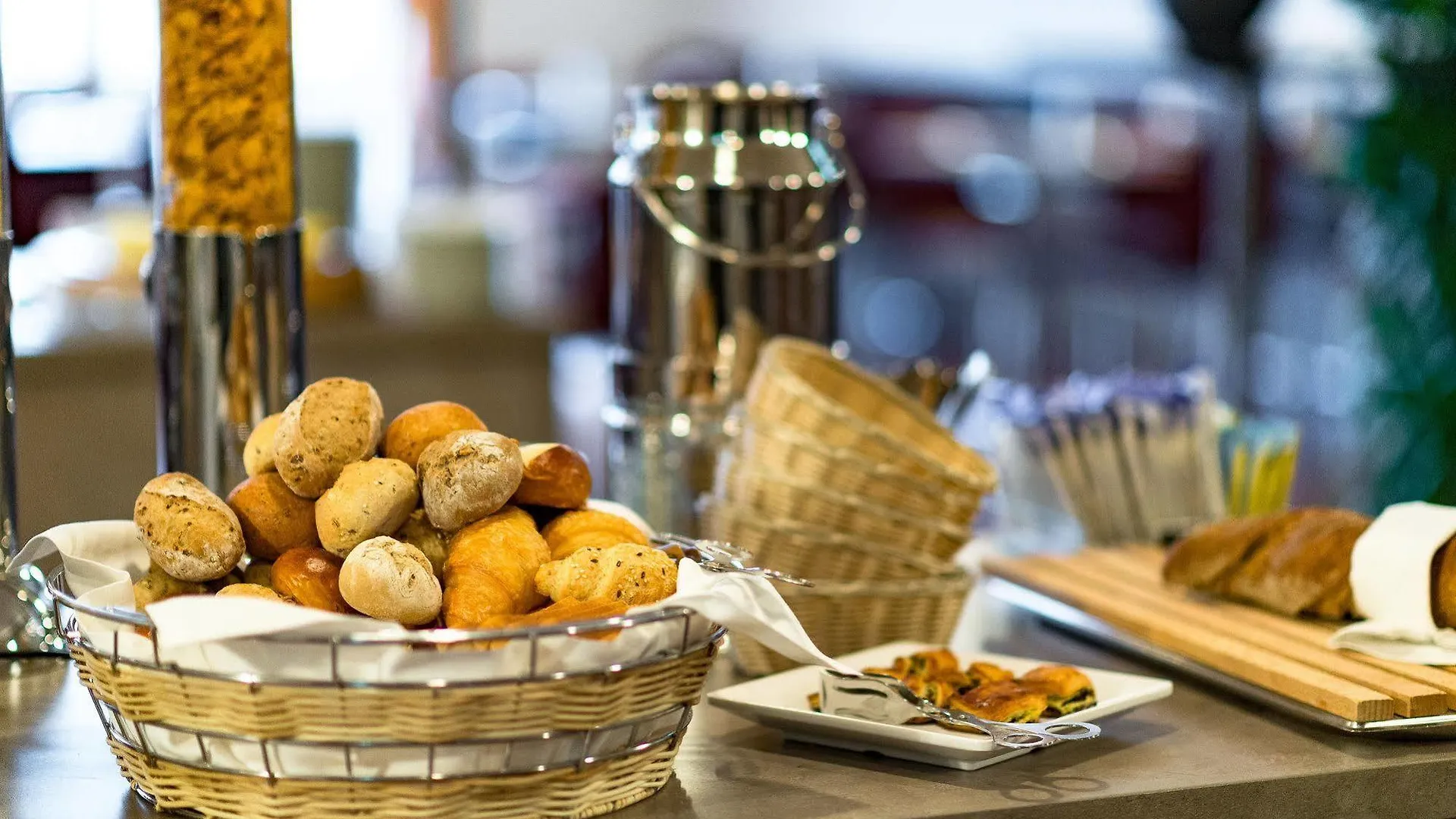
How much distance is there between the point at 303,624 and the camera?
2.37ft

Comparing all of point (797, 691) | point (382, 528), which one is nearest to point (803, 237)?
point (797, 691)

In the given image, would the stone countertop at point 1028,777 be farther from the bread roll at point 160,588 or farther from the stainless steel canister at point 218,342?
the stainless steel canister at point 218,342

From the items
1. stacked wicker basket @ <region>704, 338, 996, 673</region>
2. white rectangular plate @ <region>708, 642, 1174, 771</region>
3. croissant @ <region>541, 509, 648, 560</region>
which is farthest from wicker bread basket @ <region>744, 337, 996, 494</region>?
croissant @ <region>541, 509, 648, 560</region>

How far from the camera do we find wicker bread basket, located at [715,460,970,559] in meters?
1.12

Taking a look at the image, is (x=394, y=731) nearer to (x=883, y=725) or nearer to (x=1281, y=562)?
(x=883, y=725)

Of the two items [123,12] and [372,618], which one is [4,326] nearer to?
[372,618]

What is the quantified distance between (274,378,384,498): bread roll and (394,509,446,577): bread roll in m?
0.04

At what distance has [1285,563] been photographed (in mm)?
1160

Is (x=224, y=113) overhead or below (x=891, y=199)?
overhead

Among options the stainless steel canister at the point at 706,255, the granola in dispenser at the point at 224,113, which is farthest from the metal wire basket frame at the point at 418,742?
the stainless steel canister at the point at 706,255

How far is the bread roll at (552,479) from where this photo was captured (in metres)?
0.92

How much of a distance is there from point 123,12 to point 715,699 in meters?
5.91

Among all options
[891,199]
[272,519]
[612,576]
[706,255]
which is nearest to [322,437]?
[272,519]

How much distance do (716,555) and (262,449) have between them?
0.84ft
